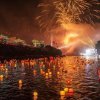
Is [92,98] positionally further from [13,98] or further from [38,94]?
[13,98]

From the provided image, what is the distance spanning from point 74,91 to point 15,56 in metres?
117

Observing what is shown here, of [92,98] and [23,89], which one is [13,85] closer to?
[23,89]

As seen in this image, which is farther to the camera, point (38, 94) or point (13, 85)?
point (13, 85)

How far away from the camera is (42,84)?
4688cm

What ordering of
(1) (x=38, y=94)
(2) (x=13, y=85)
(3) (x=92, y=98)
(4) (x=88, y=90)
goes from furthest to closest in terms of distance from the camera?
1. (2) (x=13, y=85)
2. (4) (x=88, y=90)
3. (1) (x=38, y=94)
4. (3) (x=92, y=98)

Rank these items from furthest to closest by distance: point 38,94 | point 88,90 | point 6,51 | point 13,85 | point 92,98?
point 6,51 → point 13,85 → point 88,90 → point 38,94 → point 92,98

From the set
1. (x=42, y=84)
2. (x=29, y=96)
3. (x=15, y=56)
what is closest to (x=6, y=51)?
(x=15, y=56)

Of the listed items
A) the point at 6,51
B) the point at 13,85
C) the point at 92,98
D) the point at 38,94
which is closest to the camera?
the point at 92,98

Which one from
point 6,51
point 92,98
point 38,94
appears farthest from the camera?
point 6,51

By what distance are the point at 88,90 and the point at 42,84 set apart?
910cm

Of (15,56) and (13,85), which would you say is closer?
(13,85)

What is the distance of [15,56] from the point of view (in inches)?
6088

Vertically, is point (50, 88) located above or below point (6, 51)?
below

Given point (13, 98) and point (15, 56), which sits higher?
point (15, 56)
